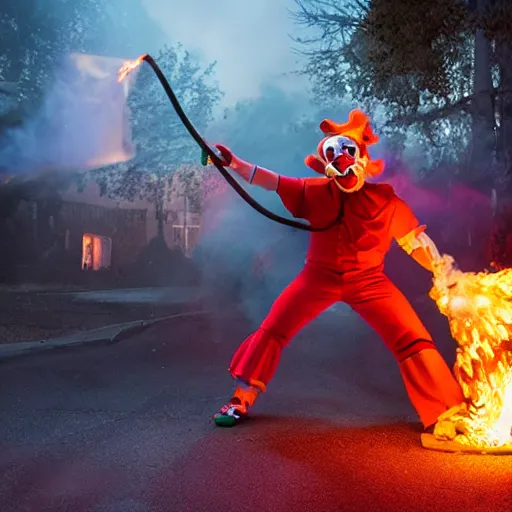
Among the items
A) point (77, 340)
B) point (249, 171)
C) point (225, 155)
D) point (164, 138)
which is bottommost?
point (77, 340)

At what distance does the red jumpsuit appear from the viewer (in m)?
4.57

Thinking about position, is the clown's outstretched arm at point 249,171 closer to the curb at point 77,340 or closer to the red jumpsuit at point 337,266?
the red jumpsuit at point 337,266

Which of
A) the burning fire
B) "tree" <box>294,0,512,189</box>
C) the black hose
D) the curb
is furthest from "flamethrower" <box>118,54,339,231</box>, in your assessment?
"tree" <box>294,0,512,189</box>

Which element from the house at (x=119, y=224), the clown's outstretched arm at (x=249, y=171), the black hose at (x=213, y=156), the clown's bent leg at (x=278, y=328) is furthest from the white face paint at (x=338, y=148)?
the house at (x=119, y=224)

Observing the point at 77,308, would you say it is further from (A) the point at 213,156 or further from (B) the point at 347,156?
(B) the point at 347,156

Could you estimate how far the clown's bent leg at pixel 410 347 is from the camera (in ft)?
13.9

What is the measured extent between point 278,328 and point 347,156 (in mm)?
1427

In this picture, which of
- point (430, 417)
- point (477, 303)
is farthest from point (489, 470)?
point (477, 303)

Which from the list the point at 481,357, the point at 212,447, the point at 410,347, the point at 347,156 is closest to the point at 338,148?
the point at 347,156

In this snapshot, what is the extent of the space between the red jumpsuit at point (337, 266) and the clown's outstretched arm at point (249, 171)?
8 centimetres

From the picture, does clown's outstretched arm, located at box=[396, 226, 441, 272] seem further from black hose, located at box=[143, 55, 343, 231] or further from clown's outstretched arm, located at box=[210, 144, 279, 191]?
clown's outstretched arm, located at box=[210, 144, 279, 191]

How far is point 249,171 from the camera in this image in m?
4.69

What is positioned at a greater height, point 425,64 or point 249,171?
point 425,64

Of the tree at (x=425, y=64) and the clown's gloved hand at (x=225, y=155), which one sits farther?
the tree at (x=425, y=64)
